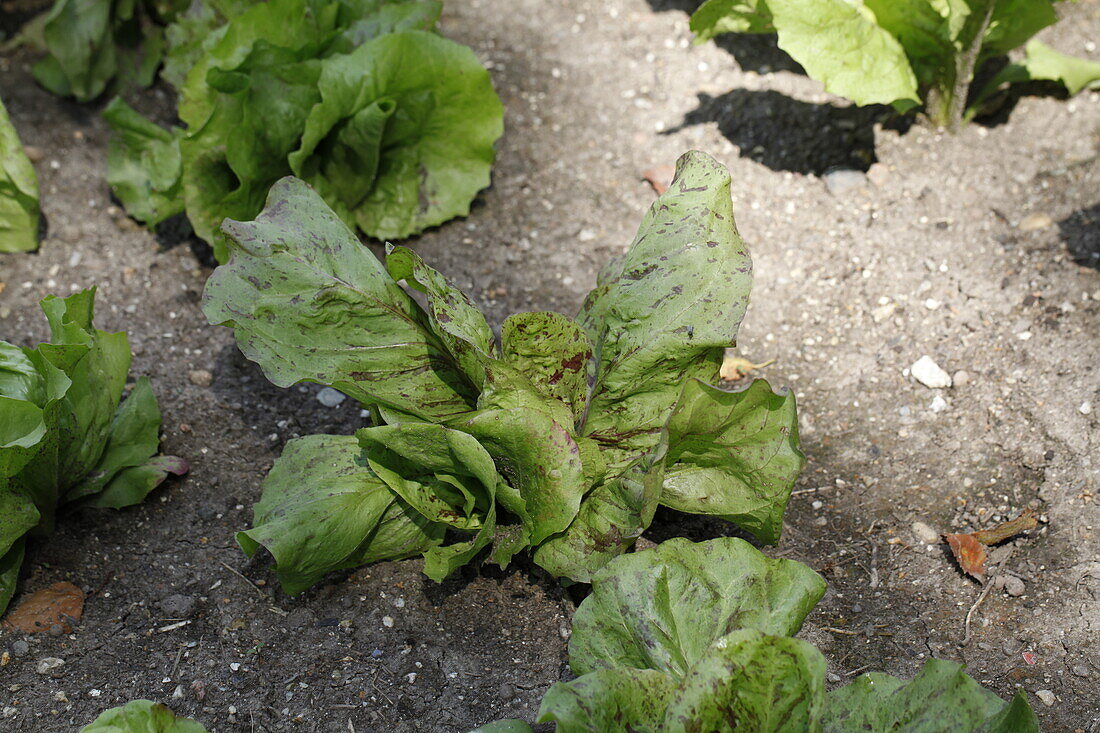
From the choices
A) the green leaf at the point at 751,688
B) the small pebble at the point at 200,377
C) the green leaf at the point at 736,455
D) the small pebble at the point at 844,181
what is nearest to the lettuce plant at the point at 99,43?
the small pebble at the point at 200,377

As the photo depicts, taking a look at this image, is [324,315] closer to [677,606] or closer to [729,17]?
[677,606]

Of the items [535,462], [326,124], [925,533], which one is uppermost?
[326,124]

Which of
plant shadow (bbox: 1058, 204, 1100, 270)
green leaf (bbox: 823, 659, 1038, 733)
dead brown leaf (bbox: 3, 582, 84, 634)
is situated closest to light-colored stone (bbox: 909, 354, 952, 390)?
plant shadow (bbox: 1058, 204, 1100, 270)

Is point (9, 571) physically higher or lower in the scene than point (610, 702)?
lower

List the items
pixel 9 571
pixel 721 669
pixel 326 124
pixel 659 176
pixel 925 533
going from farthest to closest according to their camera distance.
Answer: pixel 659 176 → pixel 326 124 → pixel 925 533 → pixel 9 571 → pixel 721 669

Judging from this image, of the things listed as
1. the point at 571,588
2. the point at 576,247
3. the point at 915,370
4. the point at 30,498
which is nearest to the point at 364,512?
the point at 571,588

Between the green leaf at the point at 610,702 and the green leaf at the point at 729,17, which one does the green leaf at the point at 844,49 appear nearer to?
the green leaf at the point at 729,17

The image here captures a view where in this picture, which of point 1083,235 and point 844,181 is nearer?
point 1083,235

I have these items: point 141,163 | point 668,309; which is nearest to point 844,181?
point 668,309
